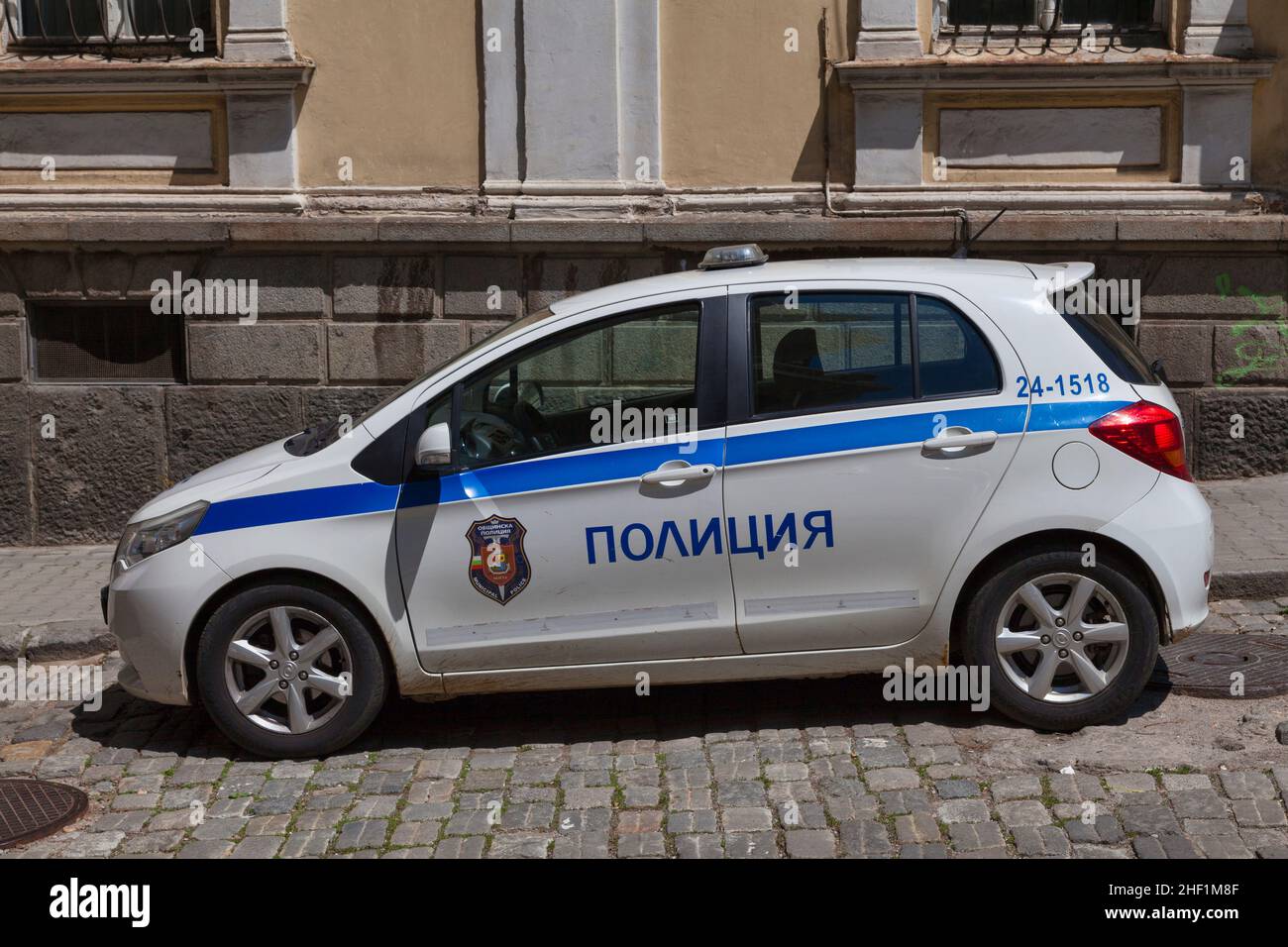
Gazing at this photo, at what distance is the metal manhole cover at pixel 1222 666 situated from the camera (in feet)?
19.6

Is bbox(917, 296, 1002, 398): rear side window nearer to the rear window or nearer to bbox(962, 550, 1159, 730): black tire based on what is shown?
the rear window

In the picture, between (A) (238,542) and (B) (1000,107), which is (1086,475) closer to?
(A) (238,542)

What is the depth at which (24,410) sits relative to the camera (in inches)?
380

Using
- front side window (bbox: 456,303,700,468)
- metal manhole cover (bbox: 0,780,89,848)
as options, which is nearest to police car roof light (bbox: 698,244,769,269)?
front side window (bbox: 456,303,700,468)

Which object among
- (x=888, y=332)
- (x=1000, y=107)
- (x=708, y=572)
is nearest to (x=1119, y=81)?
(x=1000, y=107)

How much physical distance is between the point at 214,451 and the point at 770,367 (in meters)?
5.29

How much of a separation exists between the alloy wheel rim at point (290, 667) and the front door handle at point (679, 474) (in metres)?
1.27

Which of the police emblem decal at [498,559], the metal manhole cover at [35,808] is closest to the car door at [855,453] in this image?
the police emblem decal at [498,559]

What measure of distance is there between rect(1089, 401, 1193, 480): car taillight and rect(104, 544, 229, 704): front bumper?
3.21 metres

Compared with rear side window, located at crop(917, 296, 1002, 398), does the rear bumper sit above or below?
below

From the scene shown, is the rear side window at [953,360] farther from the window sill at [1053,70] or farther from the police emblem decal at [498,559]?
the window sill at [1053,70]

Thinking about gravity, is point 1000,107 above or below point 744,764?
above

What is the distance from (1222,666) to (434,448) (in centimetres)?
335

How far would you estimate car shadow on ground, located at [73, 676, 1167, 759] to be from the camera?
575cm
